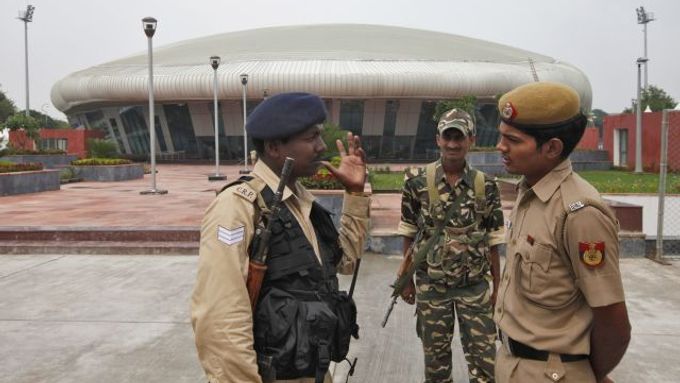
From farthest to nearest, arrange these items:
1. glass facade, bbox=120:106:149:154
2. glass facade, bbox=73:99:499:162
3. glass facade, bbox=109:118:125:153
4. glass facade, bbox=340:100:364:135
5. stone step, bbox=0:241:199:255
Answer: glass facade, bbox=109:118:125:153 < glass facade, bbox=120:106:149:154 < glass facade, bbox=73:99:499:162 < glass facade, bbox=340:100:364:135 < stone step, bbox=0:241:199:255

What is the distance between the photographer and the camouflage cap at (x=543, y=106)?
2.00 m

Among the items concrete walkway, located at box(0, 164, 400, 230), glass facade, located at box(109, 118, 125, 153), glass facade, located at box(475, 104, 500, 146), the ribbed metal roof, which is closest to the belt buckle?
concrete walkway, located at box(0, 164, 400, 230)

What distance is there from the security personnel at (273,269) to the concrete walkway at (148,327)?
2.09m

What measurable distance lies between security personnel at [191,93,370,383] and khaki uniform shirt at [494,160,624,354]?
0.67 meters

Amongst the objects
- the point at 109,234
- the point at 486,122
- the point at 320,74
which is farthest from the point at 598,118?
the point at 109,234

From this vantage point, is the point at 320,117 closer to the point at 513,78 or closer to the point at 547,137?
the point at 547,137

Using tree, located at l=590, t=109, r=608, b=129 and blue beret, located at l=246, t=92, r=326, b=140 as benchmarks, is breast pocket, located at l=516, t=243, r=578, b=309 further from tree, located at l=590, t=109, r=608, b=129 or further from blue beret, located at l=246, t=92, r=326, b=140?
tree, located at l=590, t=109, r=608, b=129

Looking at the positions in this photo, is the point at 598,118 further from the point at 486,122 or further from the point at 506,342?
the point at 506,342

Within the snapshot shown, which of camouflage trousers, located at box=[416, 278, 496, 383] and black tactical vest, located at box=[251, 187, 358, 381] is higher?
black tactical vest, located at box=[251, 187, 358, 381]

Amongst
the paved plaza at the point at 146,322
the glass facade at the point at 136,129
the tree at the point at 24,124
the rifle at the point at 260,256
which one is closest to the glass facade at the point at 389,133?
the glass facade at the point at 136,129

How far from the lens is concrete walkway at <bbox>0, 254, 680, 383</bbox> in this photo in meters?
4.14

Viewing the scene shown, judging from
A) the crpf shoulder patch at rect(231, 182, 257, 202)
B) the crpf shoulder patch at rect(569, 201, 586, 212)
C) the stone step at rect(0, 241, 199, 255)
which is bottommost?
the stone step at rect(0, 241, 199, 255)

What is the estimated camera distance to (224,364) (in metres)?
→ 1.91

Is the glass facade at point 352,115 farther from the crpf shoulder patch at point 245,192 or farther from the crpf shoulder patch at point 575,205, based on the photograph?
the crpf shoulder patch at point 575,205
